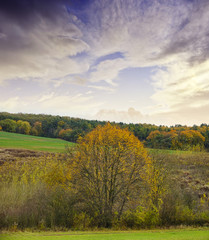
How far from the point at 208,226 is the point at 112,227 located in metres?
8.42

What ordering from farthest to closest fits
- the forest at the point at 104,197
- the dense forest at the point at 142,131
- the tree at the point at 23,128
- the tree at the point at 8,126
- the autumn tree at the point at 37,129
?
the autumn tree at the point at 37,129 < the tree at the point at 23,128 < the tree at the point at 8,126 < the dense forest at the point at 142,131 < the forest at the point at 104,197

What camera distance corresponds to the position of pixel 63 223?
1788cm

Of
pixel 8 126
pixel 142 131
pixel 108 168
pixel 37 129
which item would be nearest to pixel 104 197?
pixel 108 168

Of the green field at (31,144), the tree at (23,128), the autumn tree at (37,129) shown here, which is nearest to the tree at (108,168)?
the green field at (31,144)

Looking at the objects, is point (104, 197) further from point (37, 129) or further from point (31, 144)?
point (37, 129)

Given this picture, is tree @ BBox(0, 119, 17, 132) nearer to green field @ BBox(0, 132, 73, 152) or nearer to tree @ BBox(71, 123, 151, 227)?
green field @ BBox(0, 132, 73, 152)

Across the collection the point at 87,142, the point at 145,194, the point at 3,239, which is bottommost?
the point at 3,239

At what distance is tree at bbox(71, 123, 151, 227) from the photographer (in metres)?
19.2

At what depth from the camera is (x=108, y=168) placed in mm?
19594

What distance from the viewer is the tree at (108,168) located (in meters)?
19.2

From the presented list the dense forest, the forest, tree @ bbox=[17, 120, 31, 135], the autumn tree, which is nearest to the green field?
the dense forest

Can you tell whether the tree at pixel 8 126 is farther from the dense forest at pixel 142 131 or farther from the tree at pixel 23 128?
the tree at pixel 23 128

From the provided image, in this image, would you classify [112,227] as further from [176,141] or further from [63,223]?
[176,141]

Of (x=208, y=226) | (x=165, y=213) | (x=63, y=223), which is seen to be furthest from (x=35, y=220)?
(x=208, y=226)
